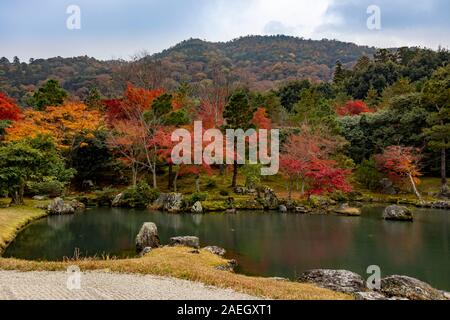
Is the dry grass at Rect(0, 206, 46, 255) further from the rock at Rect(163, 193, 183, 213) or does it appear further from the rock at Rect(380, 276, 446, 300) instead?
the rock at Rect(380, 276, 446, 300)

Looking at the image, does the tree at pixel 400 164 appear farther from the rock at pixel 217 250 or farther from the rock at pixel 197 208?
the rock at pixel 217 250

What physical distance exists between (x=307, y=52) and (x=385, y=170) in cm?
13198

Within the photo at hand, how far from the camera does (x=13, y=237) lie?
23094mm

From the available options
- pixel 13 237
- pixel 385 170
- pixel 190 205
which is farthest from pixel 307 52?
pixel 13 237

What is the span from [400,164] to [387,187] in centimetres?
305

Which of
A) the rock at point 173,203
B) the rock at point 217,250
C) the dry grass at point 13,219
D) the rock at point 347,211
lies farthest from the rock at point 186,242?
the rock at point 347,211

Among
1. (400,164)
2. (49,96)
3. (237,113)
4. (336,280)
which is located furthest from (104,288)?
(49,96)

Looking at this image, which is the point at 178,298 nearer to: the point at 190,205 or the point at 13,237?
the point at 13,237

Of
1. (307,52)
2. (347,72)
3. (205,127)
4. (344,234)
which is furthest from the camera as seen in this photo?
(307,52)

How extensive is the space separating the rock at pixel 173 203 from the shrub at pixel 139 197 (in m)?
1.70

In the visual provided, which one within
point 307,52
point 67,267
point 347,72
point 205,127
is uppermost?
point 307,52

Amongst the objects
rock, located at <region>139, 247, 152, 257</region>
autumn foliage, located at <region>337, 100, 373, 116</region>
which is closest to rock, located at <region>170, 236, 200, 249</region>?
rock, located at <region>139, 247, 152, 257</region>

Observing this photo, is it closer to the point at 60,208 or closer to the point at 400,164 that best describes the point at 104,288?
the point at 60,208
